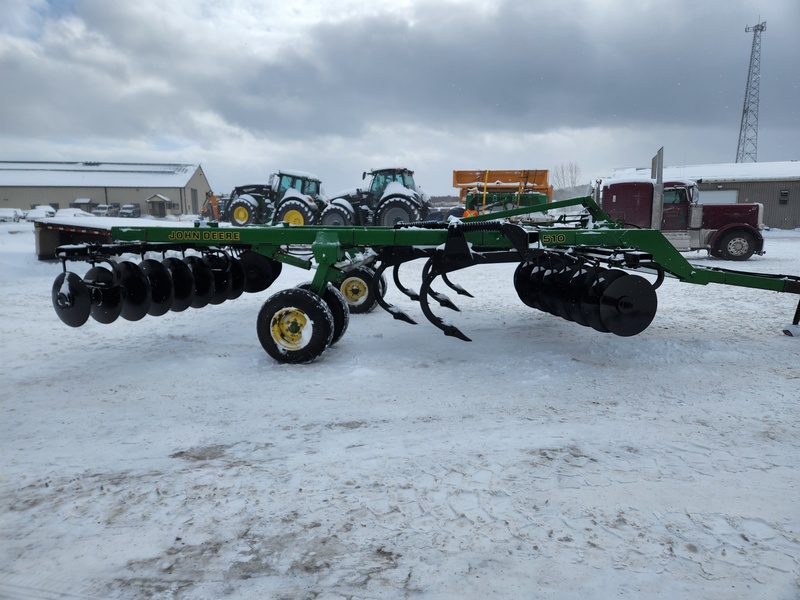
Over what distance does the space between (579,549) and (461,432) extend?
114 centimetres

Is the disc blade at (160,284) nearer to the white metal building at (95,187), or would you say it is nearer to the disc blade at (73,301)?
the disc blade at (73,301)

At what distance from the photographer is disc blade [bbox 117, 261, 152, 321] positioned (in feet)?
15.8

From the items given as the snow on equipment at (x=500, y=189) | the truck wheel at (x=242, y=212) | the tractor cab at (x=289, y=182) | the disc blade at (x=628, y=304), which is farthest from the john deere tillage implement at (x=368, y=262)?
the snow on equipment at (x=500, y=189)

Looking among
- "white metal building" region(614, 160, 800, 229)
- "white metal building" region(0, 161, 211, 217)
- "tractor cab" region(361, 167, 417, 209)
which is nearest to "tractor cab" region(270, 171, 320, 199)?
"tractor cab" region(361, 167, 417, 209)

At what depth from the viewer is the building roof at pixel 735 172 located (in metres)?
29.7

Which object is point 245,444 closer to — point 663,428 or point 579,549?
point 579,549

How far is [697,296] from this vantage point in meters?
7.50

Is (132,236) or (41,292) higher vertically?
(132,236)

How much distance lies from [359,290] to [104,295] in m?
2.82

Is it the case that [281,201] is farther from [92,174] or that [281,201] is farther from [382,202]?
[92,174]

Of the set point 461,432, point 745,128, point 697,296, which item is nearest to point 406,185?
point 697,296

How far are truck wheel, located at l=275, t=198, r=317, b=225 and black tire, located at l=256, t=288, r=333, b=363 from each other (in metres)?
10.9

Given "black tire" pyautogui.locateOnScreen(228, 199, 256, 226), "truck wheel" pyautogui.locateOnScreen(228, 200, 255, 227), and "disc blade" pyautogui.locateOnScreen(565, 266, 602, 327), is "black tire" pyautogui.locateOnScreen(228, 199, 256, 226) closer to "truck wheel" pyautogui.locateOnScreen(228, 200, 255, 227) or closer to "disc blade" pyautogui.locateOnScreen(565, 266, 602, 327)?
"truck wheel" pyautogui.locateOnScreen(228, 200, 255, 227)

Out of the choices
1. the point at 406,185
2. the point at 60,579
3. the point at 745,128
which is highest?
the point at 745,128
